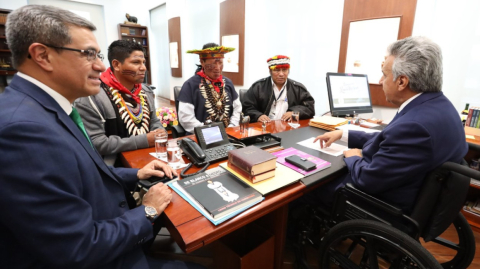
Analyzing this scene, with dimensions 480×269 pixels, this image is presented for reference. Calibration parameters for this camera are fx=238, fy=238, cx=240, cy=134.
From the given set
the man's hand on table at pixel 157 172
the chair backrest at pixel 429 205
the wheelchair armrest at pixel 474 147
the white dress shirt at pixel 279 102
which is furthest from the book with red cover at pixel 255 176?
the white dress shirt at pixel 279 102

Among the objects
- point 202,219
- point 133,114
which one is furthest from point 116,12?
point 202,219

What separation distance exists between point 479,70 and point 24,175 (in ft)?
11.1

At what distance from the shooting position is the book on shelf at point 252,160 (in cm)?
106

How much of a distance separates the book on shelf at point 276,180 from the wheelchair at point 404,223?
11.6 inches

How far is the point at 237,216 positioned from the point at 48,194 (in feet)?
1.89

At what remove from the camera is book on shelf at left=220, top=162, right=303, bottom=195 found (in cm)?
104

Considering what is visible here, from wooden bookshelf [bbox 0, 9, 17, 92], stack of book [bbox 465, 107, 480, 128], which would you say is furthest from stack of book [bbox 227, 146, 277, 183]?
wooden bookshelf [bbox 0, 9, 17, 92]

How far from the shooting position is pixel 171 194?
0.97 m

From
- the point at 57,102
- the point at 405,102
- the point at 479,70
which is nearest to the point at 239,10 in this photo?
the point at 479,70

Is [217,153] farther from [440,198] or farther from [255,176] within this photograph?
[440,198]

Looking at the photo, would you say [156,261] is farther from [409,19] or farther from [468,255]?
[409,19]

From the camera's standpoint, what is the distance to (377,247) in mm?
1151

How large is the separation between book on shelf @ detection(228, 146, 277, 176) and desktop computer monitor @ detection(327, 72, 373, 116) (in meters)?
1.34

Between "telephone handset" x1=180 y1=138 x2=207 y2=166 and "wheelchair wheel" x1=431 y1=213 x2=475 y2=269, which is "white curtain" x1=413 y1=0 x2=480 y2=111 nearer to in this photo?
"wheelchair wheel" x1=431 y1=213 x2=475 y2=269
